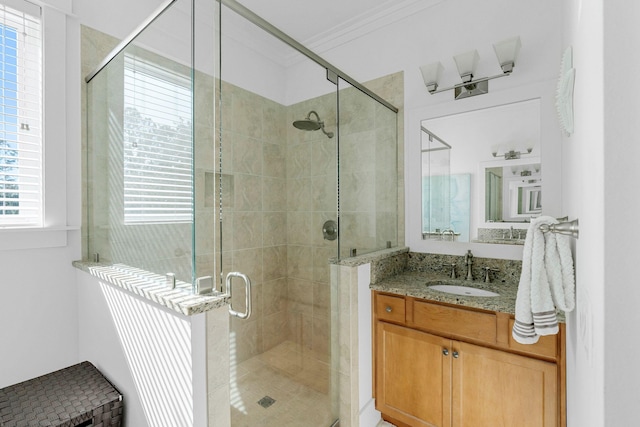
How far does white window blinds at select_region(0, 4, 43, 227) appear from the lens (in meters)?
1.47

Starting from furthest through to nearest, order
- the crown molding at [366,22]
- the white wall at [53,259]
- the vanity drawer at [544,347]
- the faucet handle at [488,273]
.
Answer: the crown molding at [366,22] < the faucet handle at [488,273] < the white wall at [53,259] < the vanity drawer at [544,347]

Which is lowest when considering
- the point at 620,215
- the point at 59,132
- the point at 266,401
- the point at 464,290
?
the point at 266,401

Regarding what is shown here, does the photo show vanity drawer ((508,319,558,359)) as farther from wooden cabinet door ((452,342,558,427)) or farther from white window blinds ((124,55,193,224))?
white window blinds ((124,55,193,224))

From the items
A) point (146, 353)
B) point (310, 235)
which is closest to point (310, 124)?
point (310, 235)

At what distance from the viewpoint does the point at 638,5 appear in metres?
0.34

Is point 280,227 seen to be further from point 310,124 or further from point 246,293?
point 310,124

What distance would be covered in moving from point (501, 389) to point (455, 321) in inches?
13.9

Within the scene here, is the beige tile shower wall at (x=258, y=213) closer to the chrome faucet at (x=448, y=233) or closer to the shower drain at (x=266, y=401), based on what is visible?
the shower drain at (x=266, y=401)

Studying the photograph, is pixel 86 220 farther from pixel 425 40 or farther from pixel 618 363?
pixel 425 40

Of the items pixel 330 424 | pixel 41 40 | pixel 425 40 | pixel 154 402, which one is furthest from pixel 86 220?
pixel 425 40

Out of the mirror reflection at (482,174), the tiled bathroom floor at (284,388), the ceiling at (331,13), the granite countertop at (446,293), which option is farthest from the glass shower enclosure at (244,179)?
the ceiling at (331,13)

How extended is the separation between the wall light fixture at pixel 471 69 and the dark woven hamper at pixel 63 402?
2.60m

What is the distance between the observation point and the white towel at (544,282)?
3.08ft

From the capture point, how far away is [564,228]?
0.83 m
